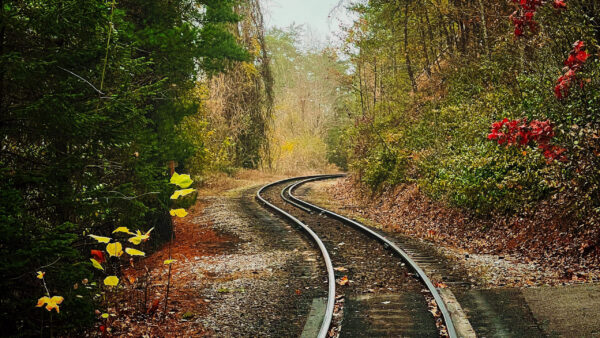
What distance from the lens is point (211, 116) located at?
2417cm

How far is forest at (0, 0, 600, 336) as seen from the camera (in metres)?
4.70

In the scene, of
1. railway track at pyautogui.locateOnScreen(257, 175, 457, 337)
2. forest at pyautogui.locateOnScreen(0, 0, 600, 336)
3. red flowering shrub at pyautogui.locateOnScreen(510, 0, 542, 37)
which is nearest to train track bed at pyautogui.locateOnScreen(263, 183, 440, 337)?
railway track at pyautogui.locateOnScreen(257, 175, 457, 337)

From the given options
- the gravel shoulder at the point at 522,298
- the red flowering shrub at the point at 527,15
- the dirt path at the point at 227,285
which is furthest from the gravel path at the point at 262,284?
the red flowering shrub at the point at 527,15

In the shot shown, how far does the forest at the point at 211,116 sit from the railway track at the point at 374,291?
2.76m

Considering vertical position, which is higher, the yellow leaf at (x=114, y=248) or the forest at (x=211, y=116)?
the forest at (x=211, y=116)

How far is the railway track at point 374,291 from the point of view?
542cm

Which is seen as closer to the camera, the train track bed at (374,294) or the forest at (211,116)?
the forest at (211,116)

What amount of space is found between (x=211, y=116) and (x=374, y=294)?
19.1m

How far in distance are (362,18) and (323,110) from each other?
78.5 feet

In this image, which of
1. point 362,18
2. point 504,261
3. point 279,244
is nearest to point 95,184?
point 279,244

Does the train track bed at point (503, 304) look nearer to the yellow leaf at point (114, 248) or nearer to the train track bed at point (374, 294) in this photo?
the train track bed at point (374, 294)

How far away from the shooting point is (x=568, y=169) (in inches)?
311

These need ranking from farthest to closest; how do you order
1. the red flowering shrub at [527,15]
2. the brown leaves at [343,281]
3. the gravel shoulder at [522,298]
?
1. the brown leaves at [343,281]
2. the red flowering shrub at [527,15]
3. the gravel shoulder at [522,298]

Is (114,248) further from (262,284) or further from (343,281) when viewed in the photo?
(343,281)
